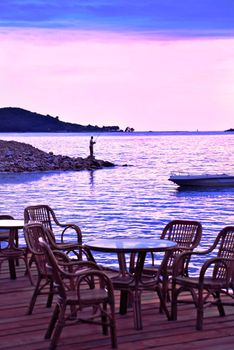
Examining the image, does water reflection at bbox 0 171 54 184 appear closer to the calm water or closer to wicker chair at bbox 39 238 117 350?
the calm water

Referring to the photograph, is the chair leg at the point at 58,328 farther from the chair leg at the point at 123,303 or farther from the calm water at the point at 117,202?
the calm water at the point at 117,202

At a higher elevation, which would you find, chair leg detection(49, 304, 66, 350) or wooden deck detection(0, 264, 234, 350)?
chair leg detection(49, 304, 66, 350)

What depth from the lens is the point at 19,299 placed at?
752 centimetres

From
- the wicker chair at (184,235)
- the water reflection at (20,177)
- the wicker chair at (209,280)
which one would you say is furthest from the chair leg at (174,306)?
the water reflection at (20,177)

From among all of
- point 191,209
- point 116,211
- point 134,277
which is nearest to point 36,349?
A: point 134,277

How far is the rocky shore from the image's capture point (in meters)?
54.6

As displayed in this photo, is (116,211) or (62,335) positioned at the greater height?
(62,335)

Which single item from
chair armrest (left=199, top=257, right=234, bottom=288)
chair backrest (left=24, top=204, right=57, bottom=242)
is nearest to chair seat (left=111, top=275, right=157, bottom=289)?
chair armrest (left=199, top=257, right=234, bottom=288)

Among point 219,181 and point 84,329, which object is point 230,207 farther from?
point 84,329

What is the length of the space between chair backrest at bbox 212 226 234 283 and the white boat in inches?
1262

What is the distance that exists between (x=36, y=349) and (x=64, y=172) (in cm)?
4923

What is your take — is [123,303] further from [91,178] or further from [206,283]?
[91,178]

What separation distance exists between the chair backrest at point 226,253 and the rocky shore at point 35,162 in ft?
153

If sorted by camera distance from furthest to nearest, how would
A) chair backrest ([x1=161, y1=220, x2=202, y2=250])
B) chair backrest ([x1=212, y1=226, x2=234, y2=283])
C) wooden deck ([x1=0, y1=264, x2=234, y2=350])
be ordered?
1. chair backrest ([x1=161, y1=220, x2=202, y2=250])
2. chair backrest ([x1=212, y1=226, x2=234, y2=283])
3. wooden deck ([x1=0, y1=264, x2=234, y2=350])
